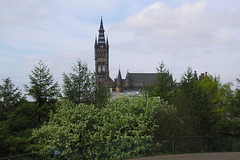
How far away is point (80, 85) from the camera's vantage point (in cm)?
3497

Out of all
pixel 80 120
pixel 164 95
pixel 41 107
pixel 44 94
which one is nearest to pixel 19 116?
pixel 41 107

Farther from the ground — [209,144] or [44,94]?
[44,94]

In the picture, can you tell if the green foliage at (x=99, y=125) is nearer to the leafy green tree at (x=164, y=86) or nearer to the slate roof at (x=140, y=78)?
the leafy green tree at (x=164, y=86)

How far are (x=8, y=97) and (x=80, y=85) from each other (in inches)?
337

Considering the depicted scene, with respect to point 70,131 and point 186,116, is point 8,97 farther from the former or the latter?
point 186,116

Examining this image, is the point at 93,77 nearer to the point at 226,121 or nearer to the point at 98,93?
the point at 98,93

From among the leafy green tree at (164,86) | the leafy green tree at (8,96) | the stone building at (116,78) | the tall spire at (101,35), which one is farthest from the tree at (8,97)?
the tall spire at (101,35)

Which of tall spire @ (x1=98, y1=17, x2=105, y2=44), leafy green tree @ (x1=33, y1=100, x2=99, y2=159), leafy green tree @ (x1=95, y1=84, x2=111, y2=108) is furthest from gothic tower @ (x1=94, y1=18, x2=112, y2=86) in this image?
leafy green tree @ (x1=33, y1=100, x2=99, y2=159)

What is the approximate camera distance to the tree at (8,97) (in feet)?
105

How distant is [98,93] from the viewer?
3725 centimetres

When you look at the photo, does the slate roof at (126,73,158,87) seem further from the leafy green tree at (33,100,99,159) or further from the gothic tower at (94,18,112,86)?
the leafy green tree at (33,100,99,159)

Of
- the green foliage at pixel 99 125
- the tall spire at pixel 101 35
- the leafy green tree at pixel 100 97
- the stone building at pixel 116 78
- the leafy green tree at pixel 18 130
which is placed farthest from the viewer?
the tall spire at pixel 101 35

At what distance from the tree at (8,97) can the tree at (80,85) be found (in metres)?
5.72

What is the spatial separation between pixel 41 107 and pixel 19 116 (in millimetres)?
2937
